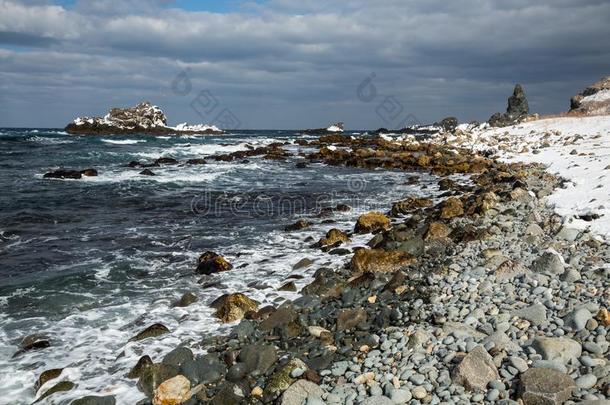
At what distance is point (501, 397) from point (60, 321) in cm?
616

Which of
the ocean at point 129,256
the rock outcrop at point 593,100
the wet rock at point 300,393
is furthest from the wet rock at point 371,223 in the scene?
the rock outcrop at point 593,100

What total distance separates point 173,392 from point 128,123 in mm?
92813

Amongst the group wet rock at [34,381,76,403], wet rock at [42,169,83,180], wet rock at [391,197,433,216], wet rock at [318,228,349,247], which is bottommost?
wet rock at [34,381,76,403]

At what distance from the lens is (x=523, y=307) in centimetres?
538

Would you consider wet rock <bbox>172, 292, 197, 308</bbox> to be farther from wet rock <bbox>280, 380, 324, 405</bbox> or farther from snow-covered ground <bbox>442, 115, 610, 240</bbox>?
snow-covered ground <bbox>442, 115, 610, 240</bbox>

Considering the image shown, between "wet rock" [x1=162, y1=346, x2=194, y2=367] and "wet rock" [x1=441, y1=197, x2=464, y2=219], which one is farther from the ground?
"wet rock" [x1=441, y1=197, x2=464, y2=219]

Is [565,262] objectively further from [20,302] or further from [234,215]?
[234,215]

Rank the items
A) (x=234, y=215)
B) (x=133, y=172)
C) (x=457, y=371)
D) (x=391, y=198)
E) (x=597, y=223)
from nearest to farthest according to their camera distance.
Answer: (x=457, y=371)
(x=597, y=223)
(x=234, y=215)
(x=391, y=198)
(x=133, y=172)

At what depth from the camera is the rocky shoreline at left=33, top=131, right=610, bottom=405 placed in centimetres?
414

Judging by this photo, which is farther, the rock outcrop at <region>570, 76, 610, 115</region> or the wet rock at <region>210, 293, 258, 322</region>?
the rock outcrop at <region>570, 76, 610, 115</region>

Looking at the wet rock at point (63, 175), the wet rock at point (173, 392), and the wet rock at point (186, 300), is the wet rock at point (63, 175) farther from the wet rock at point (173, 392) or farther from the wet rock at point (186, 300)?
the wet rock at point (173, 392)

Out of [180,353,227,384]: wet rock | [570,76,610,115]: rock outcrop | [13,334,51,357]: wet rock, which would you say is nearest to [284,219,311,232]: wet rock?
[13,334,51,357]: wet rock

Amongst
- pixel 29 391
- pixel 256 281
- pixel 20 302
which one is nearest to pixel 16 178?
pixel 20 302

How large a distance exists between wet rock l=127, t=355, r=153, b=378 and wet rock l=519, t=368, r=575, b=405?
402 centimetres
